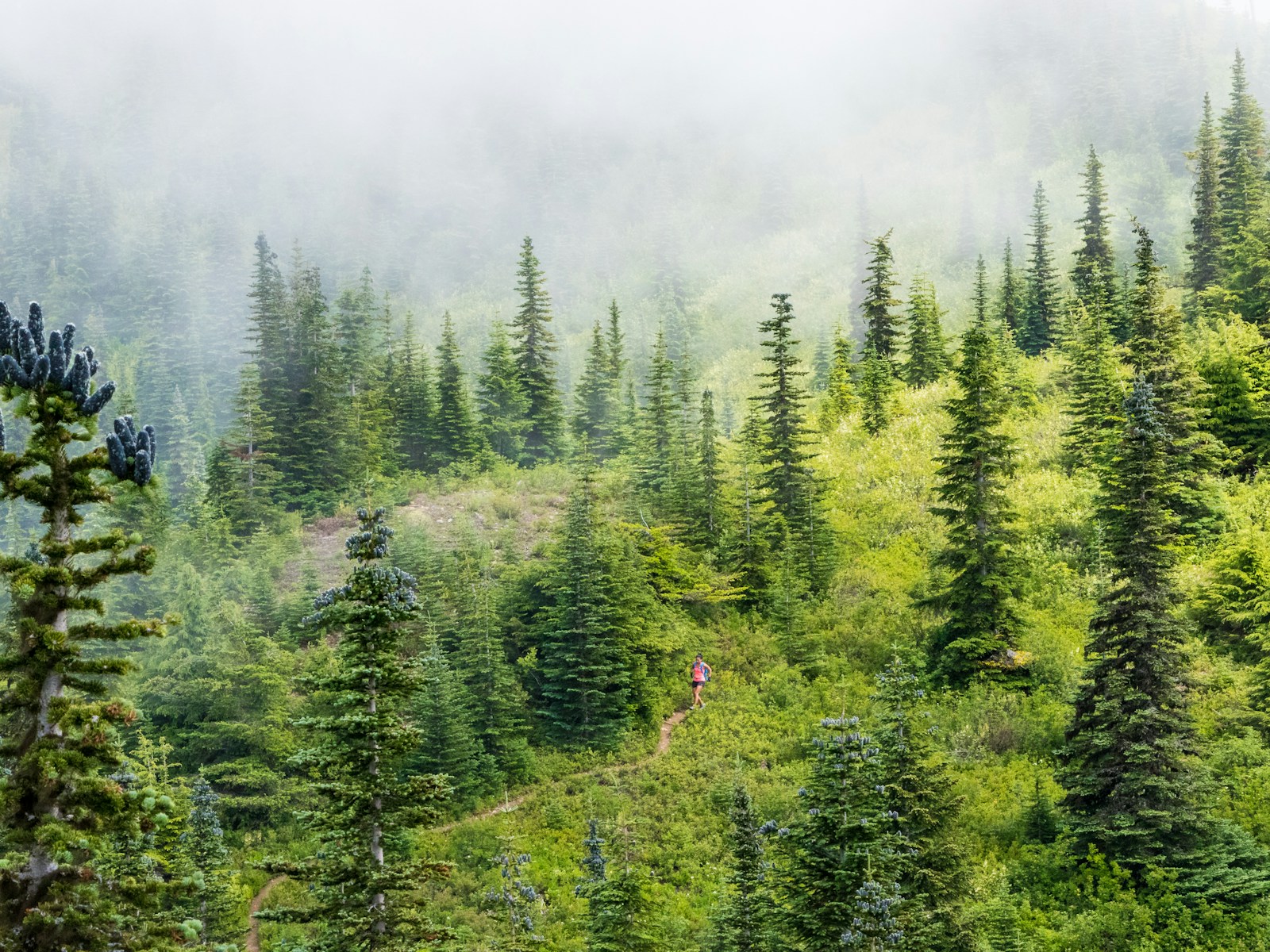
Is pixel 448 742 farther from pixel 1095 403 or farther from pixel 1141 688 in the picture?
pixel 1095 403

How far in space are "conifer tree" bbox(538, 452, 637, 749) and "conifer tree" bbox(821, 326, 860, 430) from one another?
64.9 feet

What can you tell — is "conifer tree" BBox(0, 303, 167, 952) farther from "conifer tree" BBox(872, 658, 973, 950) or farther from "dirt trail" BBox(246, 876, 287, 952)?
"dirt trail" BBox(246, 876, 287, 952)

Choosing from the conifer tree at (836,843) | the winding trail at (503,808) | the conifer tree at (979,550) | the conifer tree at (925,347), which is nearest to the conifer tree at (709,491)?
the winding trail at (503,808)

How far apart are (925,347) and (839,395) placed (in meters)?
6.57

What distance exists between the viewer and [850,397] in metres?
50.2

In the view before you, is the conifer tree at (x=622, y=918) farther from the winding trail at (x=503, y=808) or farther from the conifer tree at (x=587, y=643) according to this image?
the conifer tree at (x=587, y=643)

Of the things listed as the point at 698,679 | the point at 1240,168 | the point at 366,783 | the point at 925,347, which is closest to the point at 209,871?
the point at 366,783

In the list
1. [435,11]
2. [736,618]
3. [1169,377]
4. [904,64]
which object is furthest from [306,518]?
[435,11]

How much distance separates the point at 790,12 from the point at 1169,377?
167 meters

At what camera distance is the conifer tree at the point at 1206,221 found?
4953 cm

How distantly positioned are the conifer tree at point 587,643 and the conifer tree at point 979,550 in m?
10.7

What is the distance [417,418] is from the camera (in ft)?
188

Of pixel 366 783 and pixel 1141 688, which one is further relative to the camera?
pixel 1141 688

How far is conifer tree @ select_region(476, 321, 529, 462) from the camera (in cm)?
5684
